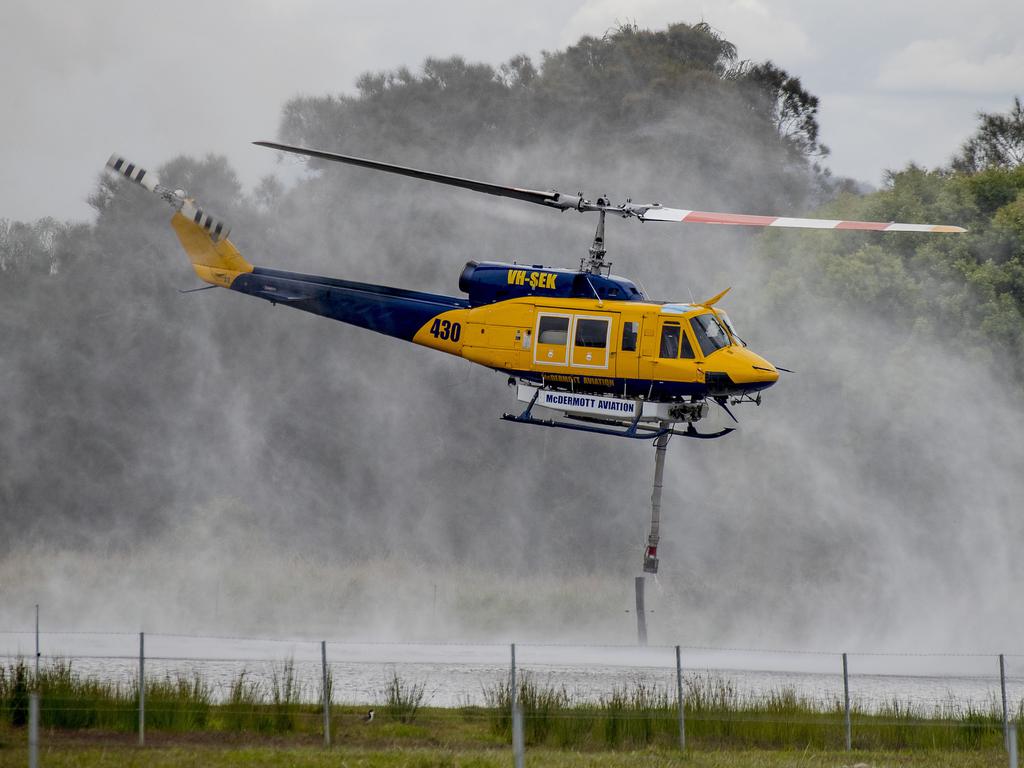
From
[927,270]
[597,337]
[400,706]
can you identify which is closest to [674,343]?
[597,337]

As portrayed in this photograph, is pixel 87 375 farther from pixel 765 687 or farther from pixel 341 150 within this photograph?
pixel 765 687

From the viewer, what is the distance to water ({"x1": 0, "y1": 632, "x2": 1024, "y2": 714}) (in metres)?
27.9

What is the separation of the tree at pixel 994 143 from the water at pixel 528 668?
108ft

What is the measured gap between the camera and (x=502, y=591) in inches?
1817

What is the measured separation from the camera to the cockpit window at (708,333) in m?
25.8

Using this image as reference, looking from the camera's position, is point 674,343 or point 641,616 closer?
point 674,343

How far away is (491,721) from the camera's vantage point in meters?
22.6

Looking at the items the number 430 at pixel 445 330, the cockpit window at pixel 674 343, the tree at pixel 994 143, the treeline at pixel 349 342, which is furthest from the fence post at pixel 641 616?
the tree at pixel 994 143

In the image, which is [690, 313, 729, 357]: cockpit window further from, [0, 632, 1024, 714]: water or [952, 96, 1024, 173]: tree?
[952, 96, 1024, 173]: tree

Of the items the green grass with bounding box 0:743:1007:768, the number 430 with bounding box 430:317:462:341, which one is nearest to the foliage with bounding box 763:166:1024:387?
the number 430 with bounding box 430:317:462:341

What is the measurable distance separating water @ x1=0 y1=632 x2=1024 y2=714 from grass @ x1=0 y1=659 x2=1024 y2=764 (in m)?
1.42

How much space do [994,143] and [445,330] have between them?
45.7 m

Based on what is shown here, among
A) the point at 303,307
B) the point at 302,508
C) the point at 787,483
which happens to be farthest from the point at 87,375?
the point at 303,307

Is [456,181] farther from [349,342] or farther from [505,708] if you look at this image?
[349,342]
